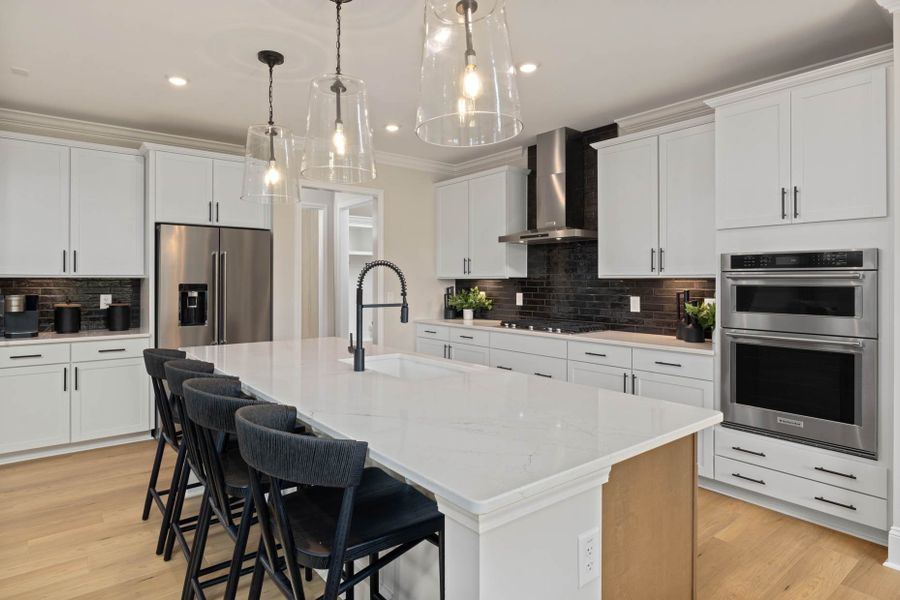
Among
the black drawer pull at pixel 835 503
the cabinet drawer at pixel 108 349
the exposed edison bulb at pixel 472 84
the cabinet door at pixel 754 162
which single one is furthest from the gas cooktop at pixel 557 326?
the cabinet drawer at pixel 108 349

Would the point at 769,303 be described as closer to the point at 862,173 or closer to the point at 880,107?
the point at 862,173

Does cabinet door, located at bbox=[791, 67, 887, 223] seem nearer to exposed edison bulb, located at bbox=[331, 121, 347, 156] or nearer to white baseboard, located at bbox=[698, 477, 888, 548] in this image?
white baseboard, located at bbox=[698, 477, 888, 548]

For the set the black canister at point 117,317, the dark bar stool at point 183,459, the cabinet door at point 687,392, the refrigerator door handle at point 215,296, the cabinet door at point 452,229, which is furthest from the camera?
the cabinet door at point 452,229

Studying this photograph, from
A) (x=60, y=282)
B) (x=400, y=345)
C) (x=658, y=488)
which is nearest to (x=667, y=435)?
(x=658, y=488)

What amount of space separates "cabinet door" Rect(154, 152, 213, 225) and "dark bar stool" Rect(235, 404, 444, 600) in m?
3.31

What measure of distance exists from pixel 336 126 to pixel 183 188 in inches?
104

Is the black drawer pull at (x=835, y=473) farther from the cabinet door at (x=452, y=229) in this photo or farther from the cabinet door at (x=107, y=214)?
the cabinet door at (x=107, y=214)

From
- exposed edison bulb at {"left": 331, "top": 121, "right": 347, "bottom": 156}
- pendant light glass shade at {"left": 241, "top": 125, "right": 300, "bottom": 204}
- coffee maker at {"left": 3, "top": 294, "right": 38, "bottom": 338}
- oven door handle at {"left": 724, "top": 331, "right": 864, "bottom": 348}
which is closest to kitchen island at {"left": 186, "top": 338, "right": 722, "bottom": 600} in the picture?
exposed edison bulb at {"left": 331, "top": 121, "right": 347, "bottom": 156}

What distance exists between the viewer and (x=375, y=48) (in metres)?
3.04

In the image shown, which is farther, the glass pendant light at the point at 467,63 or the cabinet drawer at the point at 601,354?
the cabinet drawer at the point at 601,354

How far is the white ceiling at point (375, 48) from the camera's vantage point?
2.60 metres

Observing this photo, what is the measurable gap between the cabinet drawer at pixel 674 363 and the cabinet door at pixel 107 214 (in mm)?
3948

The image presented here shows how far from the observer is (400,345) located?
223 inches

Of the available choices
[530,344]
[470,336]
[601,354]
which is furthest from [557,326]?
[470,336]
